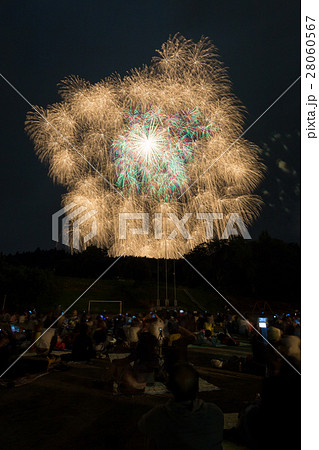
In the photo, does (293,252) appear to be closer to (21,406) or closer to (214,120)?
(214,120)

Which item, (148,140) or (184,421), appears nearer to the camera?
(184,421)

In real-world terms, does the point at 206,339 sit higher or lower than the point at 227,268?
higher

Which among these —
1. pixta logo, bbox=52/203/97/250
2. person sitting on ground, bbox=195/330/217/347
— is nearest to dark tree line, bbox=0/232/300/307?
pixta logo, bbox=52/203/97/250

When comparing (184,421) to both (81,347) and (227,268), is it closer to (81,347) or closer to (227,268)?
(81,347)

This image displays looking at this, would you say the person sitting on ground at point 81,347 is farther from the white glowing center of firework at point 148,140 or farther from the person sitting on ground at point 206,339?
the white glowing center of firework at point 148,140

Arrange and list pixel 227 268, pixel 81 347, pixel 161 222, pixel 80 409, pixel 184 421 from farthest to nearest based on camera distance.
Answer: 1. pixel 227 268
2. pixel 161 222
3. pixel 81 347
4. pixel 80 409
5. pixel 184 421

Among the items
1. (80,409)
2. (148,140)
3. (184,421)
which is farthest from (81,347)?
(148,140)

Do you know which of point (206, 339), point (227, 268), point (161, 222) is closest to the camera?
point (206, 339)

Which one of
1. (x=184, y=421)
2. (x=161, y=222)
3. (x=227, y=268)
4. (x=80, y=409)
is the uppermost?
(x=161, y=222)
